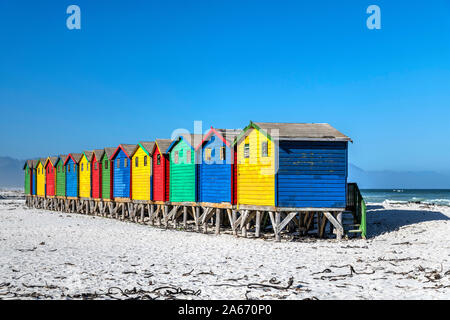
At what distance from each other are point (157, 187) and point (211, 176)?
605 centimetres

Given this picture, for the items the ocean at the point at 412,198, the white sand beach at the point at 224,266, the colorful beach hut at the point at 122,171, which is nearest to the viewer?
the white sand beach at the point at 224,266

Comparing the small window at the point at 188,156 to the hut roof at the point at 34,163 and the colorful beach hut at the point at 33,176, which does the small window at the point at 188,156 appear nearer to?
the hut roof at the point at 34,163

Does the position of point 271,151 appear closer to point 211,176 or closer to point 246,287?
point 211,176

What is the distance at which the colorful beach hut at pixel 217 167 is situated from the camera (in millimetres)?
20797

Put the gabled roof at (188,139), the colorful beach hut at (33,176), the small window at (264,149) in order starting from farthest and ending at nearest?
the colorful beach hut at (33,176)
the gabled roof at (188,139)
the small window at (264,149)

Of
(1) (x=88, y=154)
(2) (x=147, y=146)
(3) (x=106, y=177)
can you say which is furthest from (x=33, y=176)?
(2) (x=147, y=146)

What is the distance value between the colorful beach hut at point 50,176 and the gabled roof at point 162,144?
67.1ft

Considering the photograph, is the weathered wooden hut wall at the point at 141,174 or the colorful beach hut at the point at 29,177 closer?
the weathered wooden hut wall at the point at 141,174

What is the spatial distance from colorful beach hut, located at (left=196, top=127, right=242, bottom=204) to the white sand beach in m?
2.15

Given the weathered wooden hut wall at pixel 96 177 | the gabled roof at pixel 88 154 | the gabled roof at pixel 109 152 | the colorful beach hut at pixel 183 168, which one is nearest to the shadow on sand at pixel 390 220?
the colorful beach hut at pixel 183 168

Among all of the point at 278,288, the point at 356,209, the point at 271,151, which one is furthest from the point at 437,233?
the point at 278,288

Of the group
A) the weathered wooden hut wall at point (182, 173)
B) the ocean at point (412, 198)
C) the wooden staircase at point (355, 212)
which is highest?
the weathered wooden hut wall at point (182, 173)

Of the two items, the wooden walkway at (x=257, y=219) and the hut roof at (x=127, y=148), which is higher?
the hut roof at (x=127, y=148)
